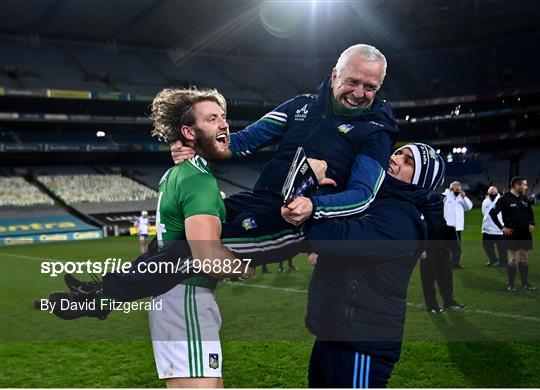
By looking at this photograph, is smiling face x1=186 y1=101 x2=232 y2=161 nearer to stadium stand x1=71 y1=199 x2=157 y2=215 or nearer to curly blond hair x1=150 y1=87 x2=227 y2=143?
curly blond hair x1=150 y1=87 x2=227 y2=143

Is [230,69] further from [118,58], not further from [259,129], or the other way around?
[259,129]

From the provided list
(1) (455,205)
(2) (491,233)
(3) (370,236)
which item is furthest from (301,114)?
(2) (491,233)

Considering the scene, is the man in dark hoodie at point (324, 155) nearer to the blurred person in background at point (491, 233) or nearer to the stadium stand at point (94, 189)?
the blurred person in background at point (491, 233)

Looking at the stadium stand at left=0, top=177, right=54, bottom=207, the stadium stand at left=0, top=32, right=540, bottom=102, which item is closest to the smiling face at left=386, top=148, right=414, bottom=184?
the stadium stand at left=0, top=177, right=54, bottom=207

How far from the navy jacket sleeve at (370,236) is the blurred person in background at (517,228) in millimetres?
5711

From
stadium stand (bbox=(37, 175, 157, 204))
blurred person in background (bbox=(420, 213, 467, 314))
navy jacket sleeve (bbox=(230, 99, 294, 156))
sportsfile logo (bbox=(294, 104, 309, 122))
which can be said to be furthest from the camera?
stadium stand (bbox=(37, 175, 157, 204))

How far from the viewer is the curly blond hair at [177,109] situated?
2.48 meters

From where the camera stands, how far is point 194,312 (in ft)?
7.62

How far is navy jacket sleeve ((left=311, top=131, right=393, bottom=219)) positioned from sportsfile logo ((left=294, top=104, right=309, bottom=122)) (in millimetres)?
450

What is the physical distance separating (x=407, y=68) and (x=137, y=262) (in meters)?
37.0

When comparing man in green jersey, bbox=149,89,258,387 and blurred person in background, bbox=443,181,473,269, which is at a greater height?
blurred person in background, bbox=443,181,473,269

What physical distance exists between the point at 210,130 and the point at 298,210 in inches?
30.0

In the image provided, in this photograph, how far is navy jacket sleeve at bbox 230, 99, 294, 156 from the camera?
108 inches

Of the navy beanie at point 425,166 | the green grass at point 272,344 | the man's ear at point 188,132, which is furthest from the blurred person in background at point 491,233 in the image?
the man's ear at point 188,132
